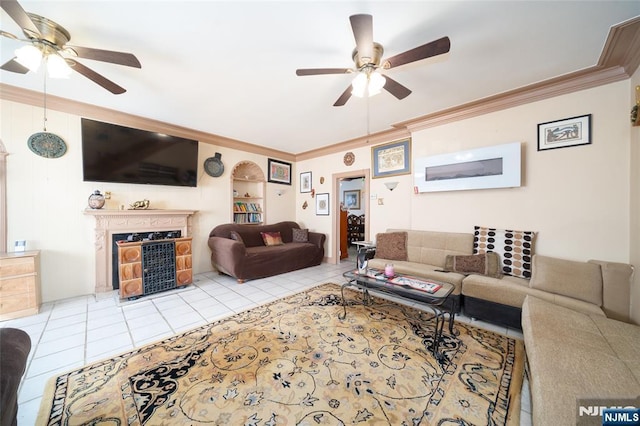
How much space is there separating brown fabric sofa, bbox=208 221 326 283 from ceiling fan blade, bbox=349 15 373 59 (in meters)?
3.26

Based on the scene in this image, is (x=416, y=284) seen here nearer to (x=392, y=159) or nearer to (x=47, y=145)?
(x=392, y=159)

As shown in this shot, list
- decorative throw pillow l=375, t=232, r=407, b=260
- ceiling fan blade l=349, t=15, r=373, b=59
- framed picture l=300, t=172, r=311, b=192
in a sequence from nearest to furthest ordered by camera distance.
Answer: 1. ceiling fan blade l=349, t=15, r=373, b=59
2. decorative throw pillow l=375, t=232, r=407, b=260
3. framed picture l=300, t=172, r=311, b=192

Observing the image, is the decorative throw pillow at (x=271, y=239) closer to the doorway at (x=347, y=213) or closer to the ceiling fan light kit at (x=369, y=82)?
the doorway at (x=347, y=213)

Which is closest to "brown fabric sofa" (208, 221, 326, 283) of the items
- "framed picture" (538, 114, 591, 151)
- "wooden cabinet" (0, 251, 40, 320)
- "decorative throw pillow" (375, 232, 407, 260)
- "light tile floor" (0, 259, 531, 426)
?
"light tile floor" (0, 259, 531, 426)

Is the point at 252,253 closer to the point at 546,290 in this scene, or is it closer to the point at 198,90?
the point at 198,90

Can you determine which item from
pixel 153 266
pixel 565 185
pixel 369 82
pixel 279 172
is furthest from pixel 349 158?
pixel 153 266

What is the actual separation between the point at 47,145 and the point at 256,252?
10.4ft

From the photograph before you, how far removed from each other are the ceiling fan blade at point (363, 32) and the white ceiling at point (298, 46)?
226 millimetres

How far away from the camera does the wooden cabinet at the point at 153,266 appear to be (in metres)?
3.13

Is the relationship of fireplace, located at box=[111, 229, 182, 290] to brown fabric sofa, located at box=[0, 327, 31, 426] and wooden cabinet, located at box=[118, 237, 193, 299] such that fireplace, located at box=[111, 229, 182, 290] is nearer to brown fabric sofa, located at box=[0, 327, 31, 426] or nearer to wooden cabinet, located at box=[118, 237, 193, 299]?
wooden cabinet, located at box=[118, 237, 193, 299]

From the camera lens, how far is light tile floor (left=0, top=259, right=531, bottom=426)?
68.6 inches

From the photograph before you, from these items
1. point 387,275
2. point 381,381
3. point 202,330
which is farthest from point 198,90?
point 381,381

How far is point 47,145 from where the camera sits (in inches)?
118

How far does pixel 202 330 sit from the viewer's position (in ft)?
7.61
